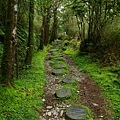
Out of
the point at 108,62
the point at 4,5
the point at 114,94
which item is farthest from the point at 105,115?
the point at 4,5

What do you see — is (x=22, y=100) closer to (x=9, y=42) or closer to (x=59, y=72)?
(x=9, y=42)

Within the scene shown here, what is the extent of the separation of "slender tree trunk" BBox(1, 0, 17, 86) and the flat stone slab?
2.00 meters

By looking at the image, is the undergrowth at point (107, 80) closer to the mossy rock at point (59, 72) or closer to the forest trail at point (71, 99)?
the forest trail at point (71, 99)

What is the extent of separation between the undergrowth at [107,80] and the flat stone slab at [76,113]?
2.76 ft

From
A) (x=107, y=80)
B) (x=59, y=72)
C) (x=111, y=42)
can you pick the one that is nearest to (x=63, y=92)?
(x=107, y=80)

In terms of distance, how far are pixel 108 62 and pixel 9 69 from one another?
5439mm

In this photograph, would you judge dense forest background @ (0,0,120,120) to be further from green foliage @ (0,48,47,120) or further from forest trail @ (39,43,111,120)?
forest trail @ (39,43,111,120)

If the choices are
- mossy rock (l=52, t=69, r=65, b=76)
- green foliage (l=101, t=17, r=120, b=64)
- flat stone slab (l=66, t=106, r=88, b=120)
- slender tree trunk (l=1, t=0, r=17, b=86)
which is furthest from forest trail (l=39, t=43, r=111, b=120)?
green foliage (l=101, t=17, r=120, b=64)

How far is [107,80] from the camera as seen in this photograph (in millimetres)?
7570

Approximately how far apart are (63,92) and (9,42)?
7.48 ft

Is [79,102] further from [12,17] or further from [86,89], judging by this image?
[12,17]

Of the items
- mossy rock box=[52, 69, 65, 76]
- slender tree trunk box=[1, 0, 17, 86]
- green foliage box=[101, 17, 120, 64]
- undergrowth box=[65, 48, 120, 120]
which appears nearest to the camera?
slender tree trunk box=[1, 0, 17, 86]

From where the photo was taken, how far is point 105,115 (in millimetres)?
5113

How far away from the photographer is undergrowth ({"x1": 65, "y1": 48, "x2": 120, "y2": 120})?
18.8ft
